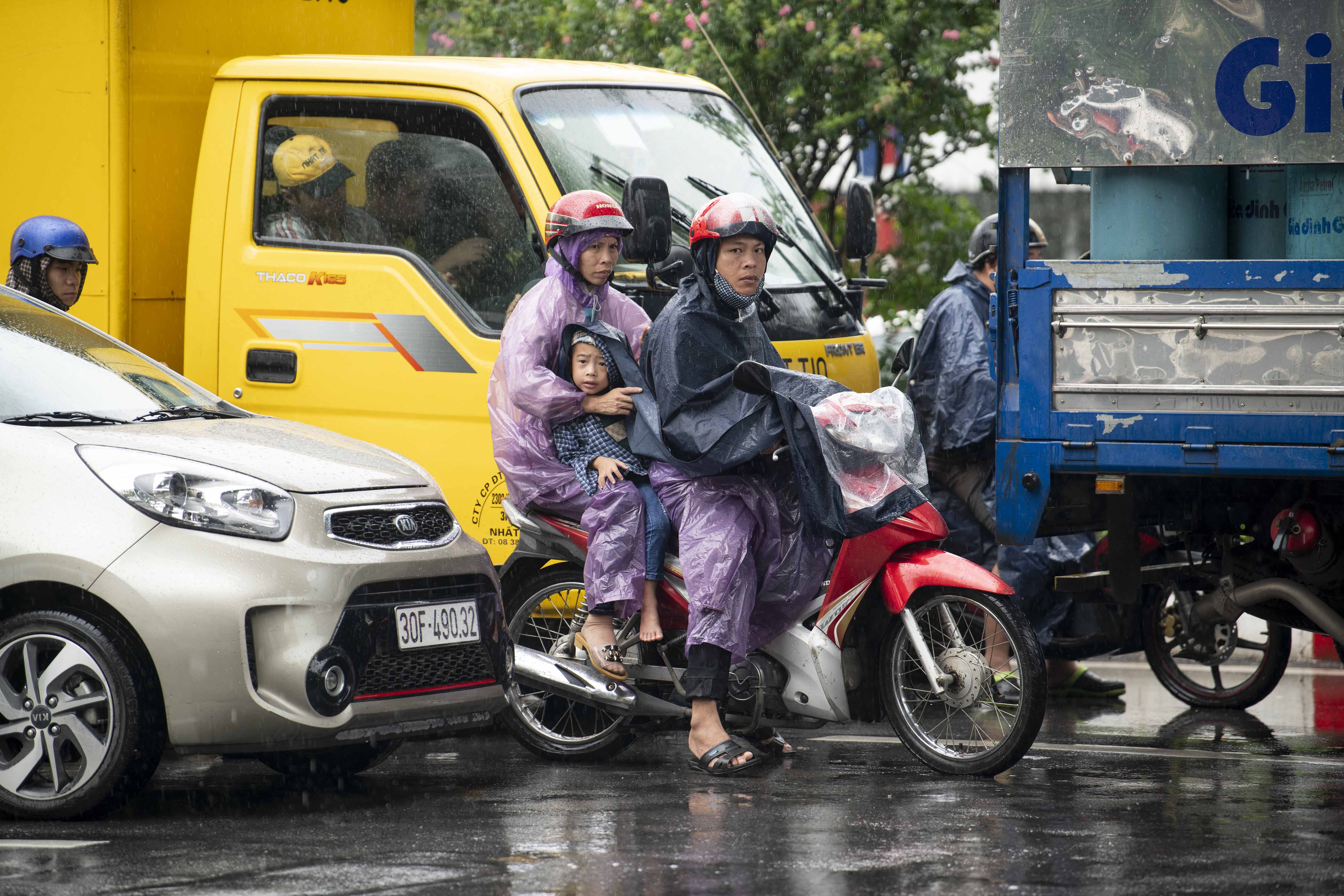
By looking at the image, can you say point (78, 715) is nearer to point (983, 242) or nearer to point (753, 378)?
point (753, 378)

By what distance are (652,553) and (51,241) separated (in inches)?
112

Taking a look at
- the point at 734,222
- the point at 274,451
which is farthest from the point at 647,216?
the point at 274,451

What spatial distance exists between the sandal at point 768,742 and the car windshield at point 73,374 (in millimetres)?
2228

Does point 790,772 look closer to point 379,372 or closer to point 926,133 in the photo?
point 379,372

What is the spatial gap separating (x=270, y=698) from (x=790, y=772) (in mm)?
1974

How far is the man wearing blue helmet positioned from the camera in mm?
7594

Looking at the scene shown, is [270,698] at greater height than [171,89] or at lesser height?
lesser

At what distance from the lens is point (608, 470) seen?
21.9 ft

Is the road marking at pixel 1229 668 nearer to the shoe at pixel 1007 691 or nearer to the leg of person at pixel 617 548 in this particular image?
the shoe at pixel 1007 691

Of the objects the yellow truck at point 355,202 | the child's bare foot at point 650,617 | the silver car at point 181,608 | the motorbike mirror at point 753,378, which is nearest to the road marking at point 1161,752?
the child's bare foot at point 650,617

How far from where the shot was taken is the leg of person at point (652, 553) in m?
6.64

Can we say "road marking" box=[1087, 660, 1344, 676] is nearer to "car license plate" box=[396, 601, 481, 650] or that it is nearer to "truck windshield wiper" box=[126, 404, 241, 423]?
"car license plate" box=[396, 601, 481, 650]

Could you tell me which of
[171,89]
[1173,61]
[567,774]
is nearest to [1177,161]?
[1173,61]

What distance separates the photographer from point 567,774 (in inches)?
268
